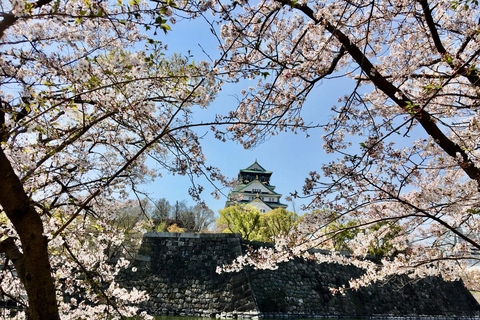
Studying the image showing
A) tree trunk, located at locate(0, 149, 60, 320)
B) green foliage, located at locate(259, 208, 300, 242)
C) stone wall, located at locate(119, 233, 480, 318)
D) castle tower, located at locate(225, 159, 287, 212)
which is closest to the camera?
tree trunk, located at locate(0, 149, 60, 320)

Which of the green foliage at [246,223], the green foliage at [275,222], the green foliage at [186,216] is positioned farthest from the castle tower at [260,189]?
the green foliage at [246,223]

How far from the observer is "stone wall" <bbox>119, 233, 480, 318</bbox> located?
29.9 ft

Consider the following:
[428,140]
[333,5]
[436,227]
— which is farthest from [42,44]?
[436,227]

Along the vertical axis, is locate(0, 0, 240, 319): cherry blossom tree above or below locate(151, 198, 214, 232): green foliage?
below

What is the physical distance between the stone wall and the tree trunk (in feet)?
24.6

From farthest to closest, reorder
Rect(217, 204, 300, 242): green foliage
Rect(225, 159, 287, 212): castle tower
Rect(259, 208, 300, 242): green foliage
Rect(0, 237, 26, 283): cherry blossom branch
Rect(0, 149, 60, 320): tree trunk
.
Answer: Rect(225, 159, 287, 212): castle tower → Rect(259, 208, 300, 242): green foliage → Rect(217, 204, 300, 242): green foliage → Rect(0, 237, 26, 283): cherry blossom branch → Rect(0, 149, 60, 320): tree trunk

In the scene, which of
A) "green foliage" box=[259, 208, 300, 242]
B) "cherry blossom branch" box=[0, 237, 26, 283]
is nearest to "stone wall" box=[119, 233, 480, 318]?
"green foliage" box=[259, 208, 300, 242]

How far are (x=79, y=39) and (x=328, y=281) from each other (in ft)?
39.8

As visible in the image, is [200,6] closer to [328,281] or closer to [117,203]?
[117,203]

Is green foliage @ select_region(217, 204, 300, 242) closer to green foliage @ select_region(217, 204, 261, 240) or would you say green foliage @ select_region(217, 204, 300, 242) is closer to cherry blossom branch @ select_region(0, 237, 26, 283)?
green foliage @ select_region(217, 204, 261, 240)

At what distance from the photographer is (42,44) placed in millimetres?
2219

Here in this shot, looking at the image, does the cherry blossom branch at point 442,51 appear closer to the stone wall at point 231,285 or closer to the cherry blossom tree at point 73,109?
the cherry blossom tree at point 73,109

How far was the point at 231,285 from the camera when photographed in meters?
9.35

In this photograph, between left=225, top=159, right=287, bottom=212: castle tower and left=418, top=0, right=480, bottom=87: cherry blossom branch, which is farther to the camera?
left=225, top=159, right=287, bottom=212: castle tower
